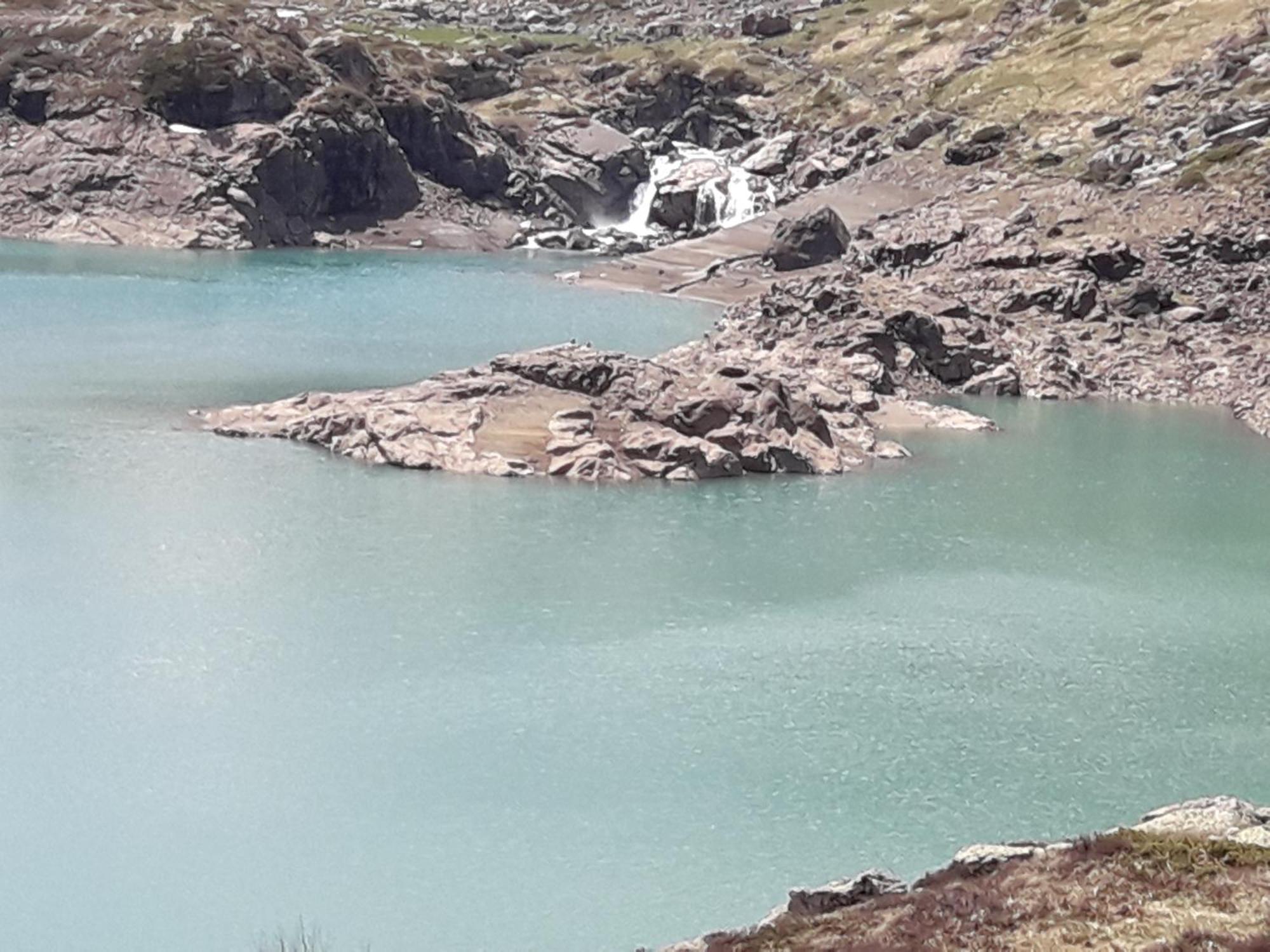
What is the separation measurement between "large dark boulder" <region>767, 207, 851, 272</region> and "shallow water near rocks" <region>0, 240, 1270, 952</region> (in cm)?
4803

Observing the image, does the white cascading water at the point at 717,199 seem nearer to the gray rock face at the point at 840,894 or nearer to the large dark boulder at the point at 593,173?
the large dark boulder at the point at 593,173

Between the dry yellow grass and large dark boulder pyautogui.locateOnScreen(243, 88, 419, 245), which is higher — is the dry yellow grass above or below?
below

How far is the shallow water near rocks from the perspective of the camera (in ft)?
107

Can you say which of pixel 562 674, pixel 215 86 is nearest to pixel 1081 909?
pixel 562 674

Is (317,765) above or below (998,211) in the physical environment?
below

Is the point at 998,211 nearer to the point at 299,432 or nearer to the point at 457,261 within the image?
the point at 457,261

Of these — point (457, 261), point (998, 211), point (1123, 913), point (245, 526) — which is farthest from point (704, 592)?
point (457, 261)

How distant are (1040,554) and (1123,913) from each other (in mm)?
42303

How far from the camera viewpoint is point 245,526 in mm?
58156

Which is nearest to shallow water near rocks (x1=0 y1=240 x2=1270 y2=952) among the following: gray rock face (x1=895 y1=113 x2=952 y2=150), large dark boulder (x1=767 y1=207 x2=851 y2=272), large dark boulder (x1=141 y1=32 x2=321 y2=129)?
large dark boulder (x1=767 y1=207 x2=851 y2=272)

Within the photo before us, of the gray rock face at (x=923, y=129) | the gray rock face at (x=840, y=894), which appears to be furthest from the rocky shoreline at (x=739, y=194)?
the gray rock face at (x=840, y=894)

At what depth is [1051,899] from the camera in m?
20.6

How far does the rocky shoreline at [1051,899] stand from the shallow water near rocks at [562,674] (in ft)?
27.2

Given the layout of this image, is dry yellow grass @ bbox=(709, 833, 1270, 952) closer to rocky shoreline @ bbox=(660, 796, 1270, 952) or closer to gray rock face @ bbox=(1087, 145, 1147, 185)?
rocky shoreline @ bbox=(660, 796, 1270, 952)
